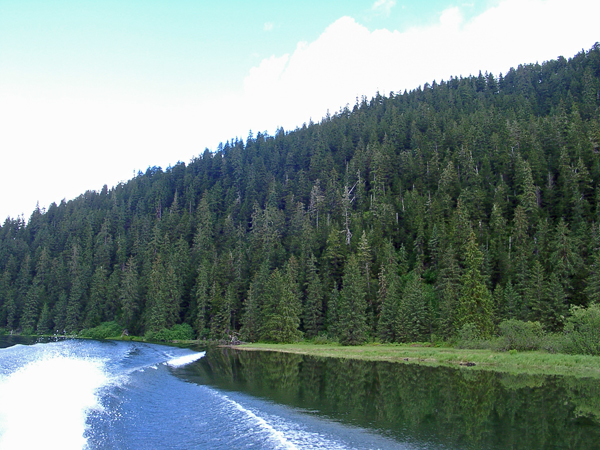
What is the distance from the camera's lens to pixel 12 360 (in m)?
49.7

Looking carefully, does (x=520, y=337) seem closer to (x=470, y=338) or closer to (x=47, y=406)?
(x=470, y=338)

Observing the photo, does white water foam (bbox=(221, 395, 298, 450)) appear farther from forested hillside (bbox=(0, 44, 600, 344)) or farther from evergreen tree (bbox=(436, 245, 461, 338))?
evergreen tree (bbox=(436, 245, 461, 338))

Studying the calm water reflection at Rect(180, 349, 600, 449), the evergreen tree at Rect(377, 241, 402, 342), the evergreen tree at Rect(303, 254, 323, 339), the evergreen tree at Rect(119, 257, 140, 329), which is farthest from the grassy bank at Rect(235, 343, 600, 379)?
the evergreen tree at Rect(119, 257, 140, 329)

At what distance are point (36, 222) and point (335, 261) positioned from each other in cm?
16391

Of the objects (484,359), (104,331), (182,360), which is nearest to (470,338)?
(484,359)

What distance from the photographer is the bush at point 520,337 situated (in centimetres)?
5238

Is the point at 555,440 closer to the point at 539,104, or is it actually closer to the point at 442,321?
the point at 442,321

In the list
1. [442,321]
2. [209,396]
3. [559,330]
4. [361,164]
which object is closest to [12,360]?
[209,396]

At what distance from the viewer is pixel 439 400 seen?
31.1 m

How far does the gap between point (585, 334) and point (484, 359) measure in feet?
36.5

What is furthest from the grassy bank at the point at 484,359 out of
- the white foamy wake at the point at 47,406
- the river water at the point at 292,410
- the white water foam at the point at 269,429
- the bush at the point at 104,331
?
the bush at the point at 104,331

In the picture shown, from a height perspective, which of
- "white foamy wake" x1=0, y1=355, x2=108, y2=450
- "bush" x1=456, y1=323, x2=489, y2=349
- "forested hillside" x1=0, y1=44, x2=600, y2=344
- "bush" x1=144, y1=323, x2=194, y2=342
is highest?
"forested hillside" x1=0, y1=44, x2=600, y2=344

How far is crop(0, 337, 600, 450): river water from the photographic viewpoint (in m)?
21.6

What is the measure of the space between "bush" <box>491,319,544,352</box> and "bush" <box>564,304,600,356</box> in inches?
166
